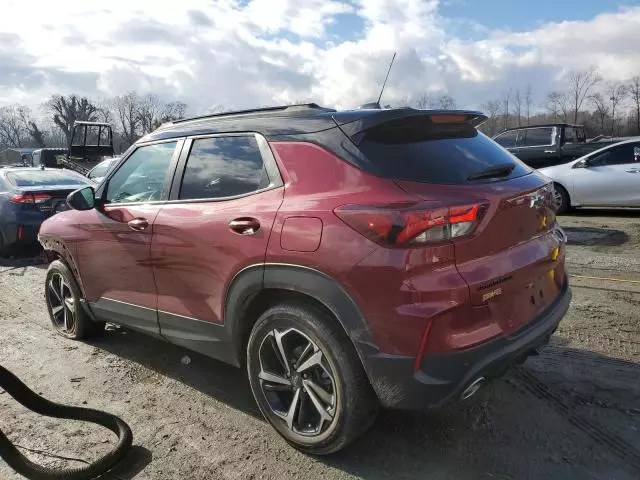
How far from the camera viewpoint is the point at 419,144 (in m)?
2.83

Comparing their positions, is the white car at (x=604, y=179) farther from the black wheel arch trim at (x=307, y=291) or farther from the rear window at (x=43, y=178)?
the rear window at (x=43, y=178)

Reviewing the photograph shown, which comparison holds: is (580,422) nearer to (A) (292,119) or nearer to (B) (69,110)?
(A) (292,119)

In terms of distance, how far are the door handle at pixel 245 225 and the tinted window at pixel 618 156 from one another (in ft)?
31.1

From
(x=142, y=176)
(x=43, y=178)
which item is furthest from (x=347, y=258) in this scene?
(x=43, y=178)

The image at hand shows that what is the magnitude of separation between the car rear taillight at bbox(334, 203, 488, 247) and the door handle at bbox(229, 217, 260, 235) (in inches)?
24.1

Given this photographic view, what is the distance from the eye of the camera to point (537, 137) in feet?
45.0

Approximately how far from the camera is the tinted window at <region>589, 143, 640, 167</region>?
10.1 m

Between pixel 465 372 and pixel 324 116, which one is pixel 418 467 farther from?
pixel 324 116

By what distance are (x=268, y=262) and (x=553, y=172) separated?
9566mm

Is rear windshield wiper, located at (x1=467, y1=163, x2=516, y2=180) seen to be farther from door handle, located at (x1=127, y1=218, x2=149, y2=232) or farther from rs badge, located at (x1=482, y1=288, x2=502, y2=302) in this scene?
door handle, located at (x1=127, y1=218, x2=149, y2=232)

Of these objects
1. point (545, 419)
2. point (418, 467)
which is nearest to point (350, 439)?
point (418, 467)

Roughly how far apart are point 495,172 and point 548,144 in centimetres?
1164

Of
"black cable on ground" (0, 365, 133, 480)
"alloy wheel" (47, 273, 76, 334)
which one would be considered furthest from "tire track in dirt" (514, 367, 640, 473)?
"alloy wheel" (47, 273, 76, 334)

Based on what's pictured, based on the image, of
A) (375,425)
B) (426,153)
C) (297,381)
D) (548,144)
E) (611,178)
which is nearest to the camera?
(426,153)
